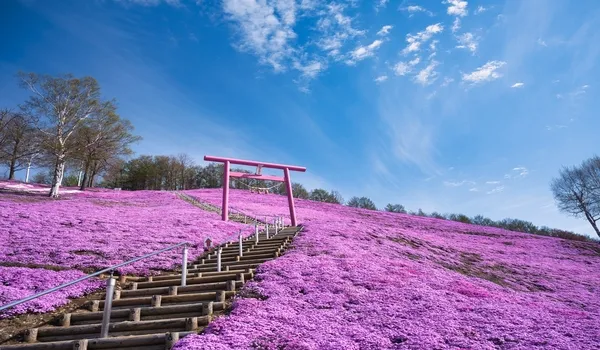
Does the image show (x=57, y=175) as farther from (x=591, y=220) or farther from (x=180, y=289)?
(x=591, y=220)

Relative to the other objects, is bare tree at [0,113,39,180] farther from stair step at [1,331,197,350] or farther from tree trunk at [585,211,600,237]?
tree trunk at [585,211,600,237]

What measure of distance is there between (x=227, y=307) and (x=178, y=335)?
6.01 ft

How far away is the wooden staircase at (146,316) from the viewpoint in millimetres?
6230

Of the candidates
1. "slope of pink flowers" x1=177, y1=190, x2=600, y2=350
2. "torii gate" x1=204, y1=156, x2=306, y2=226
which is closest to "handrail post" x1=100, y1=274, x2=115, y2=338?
"slope of pink flowers" x1=177, y1=190, x2=600, y2=350

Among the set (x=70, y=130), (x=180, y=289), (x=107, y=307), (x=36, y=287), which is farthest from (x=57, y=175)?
(x=107, y=307)

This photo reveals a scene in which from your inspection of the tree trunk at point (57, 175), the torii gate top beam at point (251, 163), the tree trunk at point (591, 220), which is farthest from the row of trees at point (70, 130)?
the tree trunk at point (591, 220)

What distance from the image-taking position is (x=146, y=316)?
7805mm

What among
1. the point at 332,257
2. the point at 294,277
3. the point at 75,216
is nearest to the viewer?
the point at 294,277

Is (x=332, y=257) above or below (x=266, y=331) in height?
above

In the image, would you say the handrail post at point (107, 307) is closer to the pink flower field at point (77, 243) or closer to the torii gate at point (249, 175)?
the pink flower field at point (77, 243)

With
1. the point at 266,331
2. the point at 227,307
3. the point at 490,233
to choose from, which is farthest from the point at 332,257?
the point at 490,233

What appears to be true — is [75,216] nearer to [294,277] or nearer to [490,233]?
[294,277]

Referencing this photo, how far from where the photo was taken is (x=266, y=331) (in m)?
6.63

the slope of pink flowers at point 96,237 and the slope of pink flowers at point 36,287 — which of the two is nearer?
the slope of pink flowers at point 36,287
